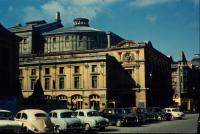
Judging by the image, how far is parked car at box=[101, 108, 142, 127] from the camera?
35688mm

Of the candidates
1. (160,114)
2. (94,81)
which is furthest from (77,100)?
(160,114)

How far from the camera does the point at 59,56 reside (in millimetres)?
78188

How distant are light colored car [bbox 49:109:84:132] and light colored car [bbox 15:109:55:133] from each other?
1.47m

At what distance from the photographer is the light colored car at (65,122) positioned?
87.5 ft

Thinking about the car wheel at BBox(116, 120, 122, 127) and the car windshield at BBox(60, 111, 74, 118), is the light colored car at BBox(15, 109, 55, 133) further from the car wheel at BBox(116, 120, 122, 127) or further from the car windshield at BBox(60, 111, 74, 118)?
the car wheel at BBox(116, 120, 122, 127)

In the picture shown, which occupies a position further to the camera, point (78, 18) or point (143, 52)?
point (78, 18)

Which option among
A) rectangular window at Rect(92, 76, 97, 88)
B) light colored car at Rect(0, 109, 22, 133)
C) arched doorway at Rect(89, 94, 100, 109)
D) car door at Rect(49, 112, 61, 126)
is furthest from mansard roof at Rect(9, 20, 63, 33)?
light colored car at Rect(0, 109, 22, 133)

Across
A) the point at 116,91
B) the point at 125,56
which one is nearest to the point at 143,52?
the point at 125,56

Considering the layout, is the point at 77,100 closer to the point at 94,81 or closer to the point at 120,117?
the point at 94,81

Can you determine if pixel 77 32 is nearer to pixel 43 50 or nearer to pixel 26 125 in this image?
pixel 43 50

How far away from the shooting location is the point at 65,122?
26750mm

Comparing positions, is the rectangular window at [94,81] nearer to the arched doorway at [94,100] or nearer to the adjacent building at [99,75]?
the adjacent building at [99,75]

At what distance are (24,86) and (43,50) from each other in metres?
18.8

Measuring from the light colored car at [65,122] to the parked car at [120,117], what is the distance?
27.4 ft
